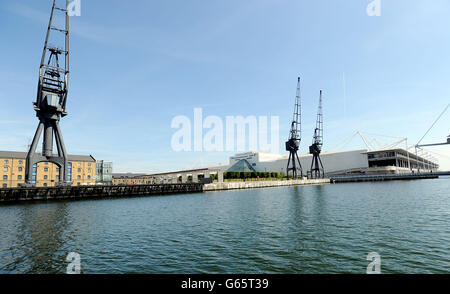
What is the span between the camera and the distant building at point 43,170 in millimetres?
76125

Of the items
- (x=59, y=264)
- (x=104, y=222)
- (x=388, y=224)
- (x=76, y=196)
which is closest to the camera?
(x=59, y=264)

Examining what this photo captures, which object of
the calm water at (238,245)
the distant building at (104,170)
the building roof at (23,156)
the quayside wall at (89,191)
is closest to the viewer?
the calm water at (238,245)

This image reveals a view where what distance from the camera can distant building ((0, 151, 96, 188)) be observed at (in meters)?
76.1

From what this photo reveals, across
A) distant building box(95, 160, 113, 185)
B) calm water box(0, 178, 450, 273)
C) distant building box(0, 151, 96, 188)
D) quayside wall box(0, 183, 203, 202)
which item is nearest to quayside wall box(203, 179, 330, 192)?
quayside wall box(0, 183, 203, 202)

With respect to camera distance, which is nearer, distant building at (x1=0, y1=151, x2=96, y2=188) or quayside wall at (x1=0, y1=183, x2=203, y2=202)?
quayside wall at (x1=0, y1=183, x2=203, y2=202)

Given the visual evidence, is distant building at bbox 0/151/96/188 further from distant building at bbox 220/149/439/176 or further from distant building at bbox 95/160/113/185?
distant building at bbox 220/149/439/176

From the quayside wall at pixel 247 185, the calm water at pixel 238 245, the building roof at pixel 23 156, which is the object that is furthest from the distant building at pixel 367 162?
the calm water at pixel 238 245

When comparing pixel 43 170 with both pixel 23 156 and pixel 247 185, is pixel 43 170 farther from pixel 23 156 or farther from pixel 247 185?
pixel 247 185

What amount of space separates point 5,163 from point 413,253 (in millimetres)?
100454

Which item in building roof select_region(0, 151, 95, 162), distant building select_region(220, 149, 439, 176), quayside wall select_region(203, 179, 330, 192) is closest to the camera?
quayside wall select_region(203, 179, 330, 192)

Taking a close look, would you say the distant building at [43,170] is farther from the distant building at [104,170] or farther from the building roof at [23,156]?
the distant building at [104,170]

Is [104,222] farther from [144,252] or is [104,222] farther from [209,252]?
[209,252]
